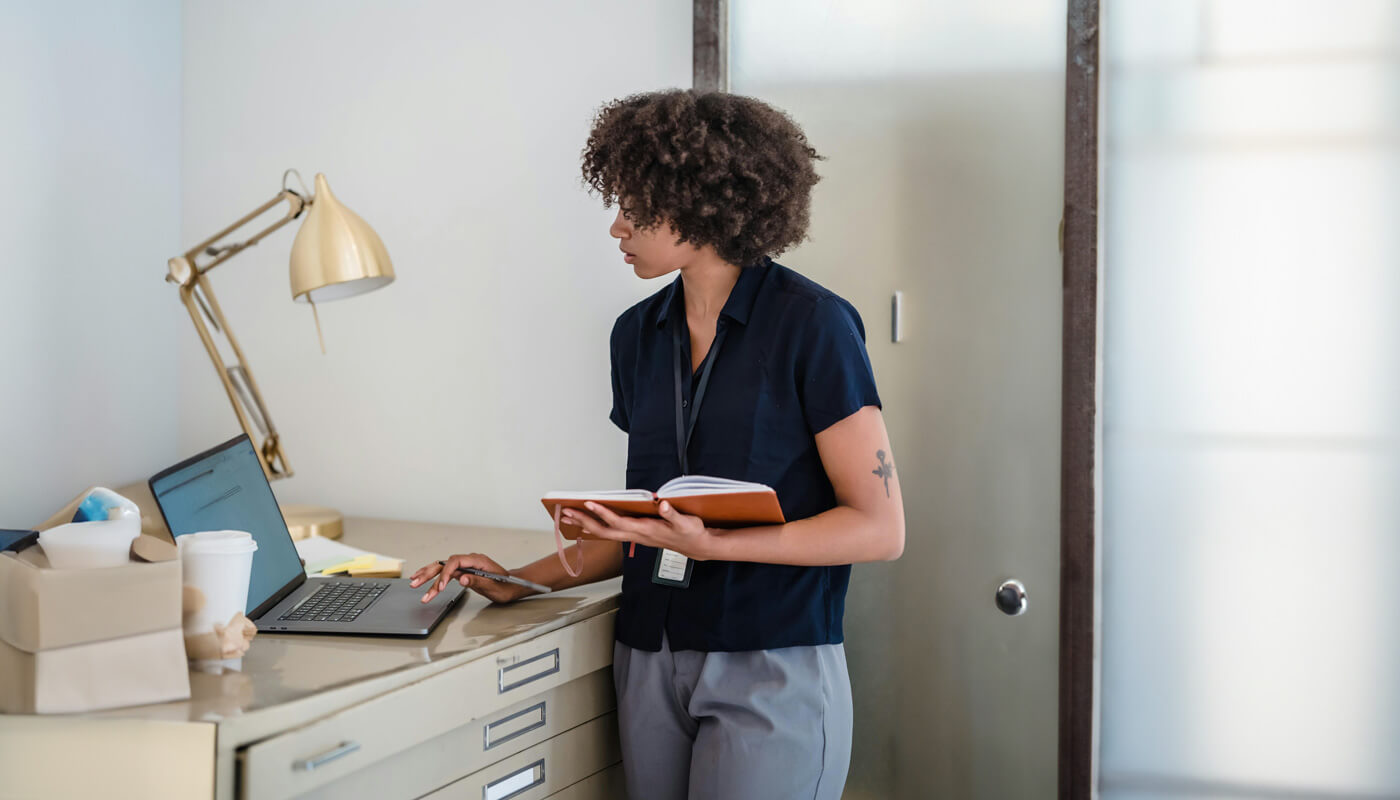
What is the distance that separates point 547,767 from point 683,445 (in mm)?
465

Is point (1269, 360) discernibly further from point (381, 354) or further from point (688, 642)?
point (381, 354)

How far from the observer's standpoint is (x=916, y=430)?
5.51 feet

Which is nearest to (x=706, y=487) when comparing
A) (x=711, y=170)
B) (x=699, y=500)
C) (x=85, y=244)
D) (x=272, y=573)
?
(x=699, y=500)

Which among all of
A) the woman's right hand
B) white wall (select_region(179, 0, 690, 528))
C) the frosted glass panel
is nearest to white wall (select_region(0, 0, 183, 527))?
white wall (select_region(179, 0, 690, 528))

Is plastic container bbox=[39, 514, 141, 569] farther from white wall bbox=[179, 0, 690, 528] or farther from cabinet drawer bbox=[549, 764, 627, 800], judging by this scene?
white wall bbox=[179, 0, 690, 528]

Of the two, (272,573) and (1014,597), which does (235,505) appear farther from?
(1014,597)

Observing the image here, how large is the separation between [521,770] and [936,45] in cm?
126

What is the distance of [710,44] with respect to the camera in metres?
1.74

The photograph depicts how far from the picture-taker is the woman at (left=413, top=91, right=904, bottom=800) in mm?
1216

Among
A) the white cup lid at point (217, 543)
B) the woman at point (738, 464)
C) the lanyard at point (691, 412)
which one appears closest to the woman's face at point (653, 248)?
the woman at point (738, 464)

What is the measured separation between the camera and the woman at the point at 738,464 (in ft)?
3.99

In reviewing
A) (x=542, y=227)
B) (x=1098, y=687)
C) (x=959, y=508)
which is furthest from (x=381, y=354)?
(x=1098, y=687)

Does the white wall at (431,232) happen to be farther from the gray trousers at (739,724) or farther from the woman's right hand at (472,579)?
the gray trousers at (739,724)

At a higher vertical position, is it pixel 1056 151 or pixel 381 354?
pixel 1056 151
